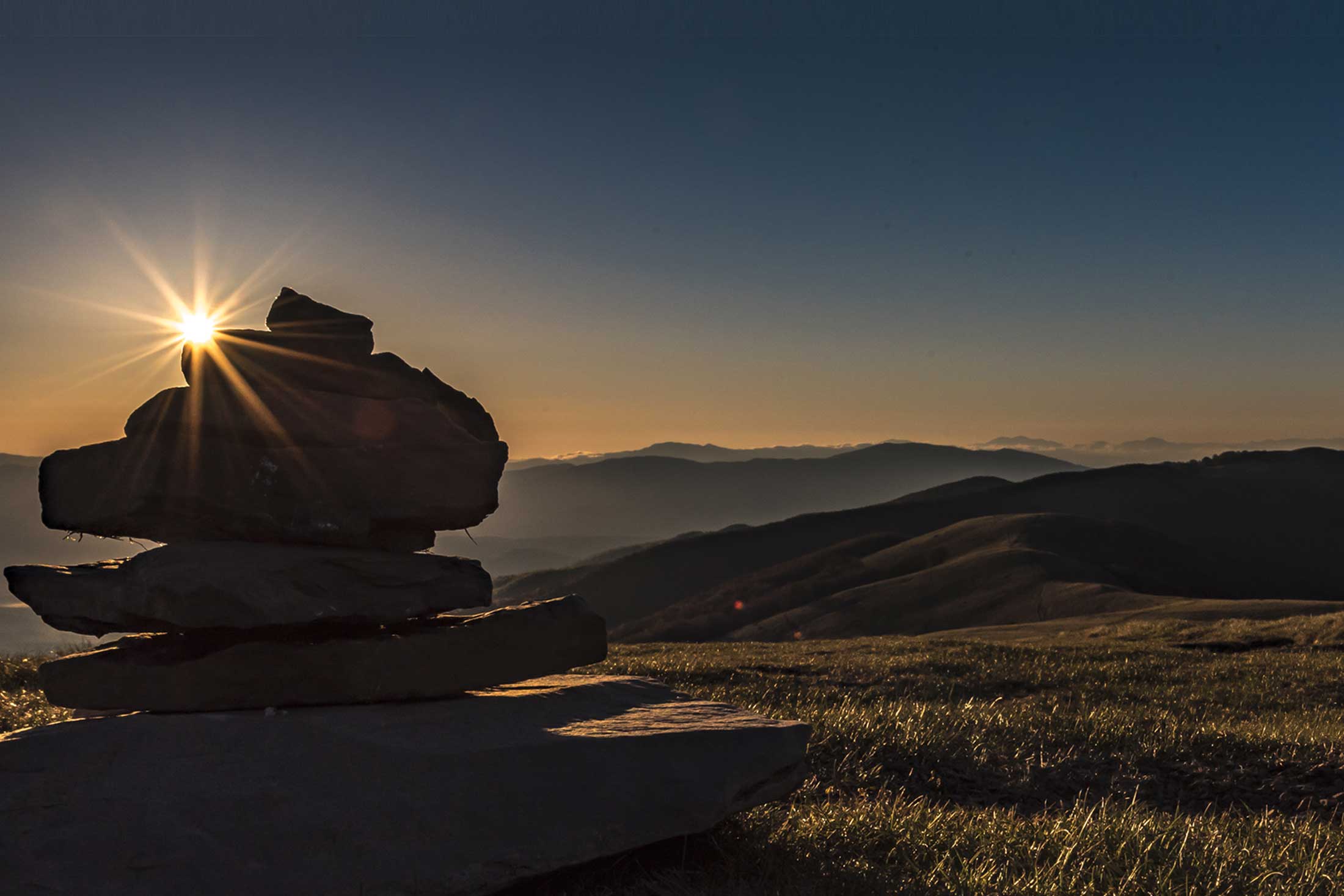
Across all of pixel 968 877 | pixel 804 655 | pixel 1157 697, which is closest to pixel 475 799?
pixel 968 877

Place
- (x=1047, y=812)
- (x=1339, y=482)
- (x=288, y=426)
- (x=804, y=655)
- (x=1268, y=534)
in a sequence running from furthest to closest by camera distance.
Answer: (x=1339, y=482) < (x=1268, y=534) < (x=804, y=655) < (x=1047, y=812) < (x=288, y=426)

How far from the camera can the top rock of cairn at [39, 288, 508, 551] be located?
8.14 meters

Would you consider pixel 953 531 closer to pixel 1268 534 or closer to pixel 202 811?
pixel 1268 534

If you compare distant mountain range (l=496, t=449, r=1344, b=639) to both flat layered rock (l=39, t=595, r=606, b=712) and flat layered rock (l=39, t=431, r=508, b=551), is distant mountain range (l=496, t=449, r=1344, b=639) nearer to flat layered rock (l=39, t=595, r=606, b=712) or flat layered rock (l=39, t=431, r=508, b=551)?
flat layered rock (l=39, t=595, r=606, b=712)

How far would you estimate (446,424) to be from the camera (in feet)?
29.0

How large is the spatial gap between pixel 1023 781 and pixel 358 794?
7.63 meters

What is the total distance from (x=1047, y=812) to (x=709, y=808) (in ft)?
14.7

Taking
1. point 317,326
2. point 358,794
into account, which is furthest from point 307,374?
point 358,794

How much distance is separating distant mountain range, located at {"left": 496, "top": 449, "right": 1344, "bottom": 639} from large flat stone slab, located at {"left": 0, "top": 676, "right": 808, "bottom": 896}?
4327 cm

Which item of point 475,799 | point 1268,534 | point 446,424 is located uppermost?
point 446,424

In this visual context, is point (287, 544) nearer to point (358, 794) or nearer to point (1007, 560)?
point (358, 794)

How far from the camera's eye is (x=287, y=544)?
27.8ft

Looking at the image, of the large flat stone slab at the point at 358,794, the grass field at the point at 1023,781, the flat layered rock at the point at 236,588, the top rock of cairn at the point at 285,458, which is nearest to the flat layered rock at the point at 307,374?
the top rock of cairn at the point at 285,458

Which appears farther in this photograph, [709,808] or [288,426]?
[288,426]
